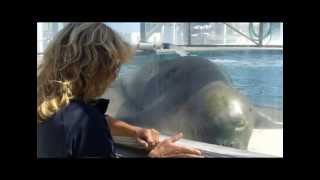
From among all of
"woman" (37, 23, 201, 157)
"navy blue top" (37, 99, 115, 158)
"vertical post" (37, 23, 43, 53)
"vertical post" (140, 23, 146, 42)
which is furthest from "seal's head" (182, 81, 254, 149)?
"vertical post" (37, 23, 43, 53)

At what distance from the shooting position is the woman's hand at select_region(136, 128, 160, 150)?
3.98 meters

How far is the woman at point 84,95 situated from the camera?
11.2ft

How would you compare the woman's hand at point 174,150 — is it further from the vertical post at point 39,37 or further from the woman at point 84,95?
the vertical post at point 39,37

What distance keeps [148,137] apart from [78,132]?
0.76 metres

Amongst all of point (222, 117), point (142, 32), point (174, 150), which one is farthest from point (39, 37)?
point (222, 117)

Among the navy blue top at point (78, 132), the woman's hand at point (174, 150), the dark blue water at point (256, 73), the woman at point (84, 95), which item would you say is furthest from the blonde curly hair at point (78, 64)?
the dark blue water at point (256, 73)

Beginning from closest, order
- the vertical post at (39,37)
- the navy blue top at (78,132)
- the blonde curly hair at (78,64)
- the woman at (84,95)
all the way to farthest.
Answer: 1. the navy blue top at (78,132)
2. the woman at (84,95)
3. the blonde curly hair at (78,64)
4. the vertical post at (39,37)

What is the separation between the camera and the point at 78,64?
146 inches

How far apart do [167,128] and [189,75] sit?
443 millimetres

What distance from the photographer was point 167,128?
404 cm

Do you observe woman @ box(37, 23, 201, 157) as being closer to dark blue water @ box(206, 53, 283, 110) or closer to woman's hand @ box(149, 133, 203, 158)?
woman's hand @ box(149, 133, 203, 158)

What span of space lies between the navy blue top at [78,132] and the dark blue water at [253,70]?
698 millimetres
